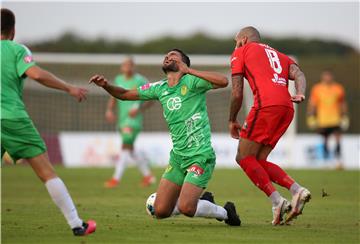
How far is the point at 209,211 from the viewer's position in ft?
38.4

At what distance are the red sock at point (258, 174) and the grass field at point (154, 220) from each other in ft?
1.72

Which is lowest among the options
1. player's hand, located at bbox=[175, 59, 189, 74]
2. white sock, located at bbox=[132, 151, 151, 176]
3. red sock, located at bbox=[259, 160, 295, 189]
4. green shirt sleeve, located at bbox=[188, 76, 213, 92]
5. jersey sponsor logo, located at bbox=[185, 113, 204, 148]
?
white sock, located at bbox=[132, 151, 151, 176]

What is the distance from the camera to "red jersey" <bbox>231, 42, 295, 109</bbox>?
39.1 feet

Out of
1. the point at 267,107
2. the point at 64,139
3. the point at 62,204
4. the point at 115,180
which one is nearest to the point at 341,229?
the point at 267,107

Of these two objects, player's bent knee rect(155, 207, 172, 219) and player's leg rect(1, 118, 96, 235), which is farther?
player's bent knee rect(155, 207, 172, 219)

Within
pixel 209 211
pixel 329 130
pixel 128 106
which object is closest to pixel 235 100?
pixel 209 211

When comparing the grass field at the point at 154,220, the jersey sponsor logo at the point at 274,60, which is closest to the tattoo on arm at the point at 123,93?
the grass field at the point at 154,220

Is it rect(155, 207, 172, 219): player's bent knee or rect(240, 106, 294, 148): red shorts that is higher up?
rect(240, 106, 294, 148): red shorts

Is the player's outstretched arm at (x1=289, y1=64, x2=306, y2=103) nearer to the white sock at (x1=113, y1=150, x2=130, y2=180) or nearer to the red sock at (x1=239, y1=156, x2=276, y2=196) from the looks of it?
the red sock at (x1=239, y1=156, x2=276, y2=196)

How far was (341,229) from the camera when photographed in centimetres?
1169

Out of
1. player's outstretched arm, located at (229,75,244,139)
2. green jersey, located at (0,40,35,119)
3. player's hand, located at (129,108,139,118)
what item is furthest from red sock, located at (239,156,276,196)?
player's hand, located at (129,108,139,118)

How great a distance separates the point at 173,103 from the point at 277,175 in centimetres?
175

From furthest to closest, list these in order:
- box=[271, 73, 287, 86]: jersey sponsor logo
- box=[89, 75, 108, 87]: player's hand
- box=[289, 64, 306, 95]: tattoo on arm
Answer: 1. box=[271, 73, 287, 86]: jersey sponsor logo
2. box=[289, 64, 306, 95]: tattoo on arm
3. box=[89, 75, 108, 87]: player's hand

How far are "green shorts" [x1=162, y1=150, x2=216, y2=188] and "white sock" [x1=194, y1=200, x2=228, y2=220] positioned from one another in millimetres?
244
